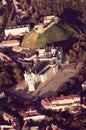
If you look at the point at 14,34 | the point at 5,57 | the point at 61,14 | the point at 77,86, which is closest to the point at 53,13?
the point at 61,14

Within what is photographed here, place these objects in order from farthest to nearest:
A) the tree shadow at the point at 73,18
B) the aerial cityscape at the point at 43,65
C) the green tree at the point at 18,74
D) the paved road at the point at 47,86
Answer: the tree shadow at the point at 73,18 → the green tree at the point at 18,74 → the paved road at the point at 47,86 → the aerial cityscape at the point at 43,65

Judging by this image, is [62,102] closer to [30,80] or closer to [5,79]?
[30,80]

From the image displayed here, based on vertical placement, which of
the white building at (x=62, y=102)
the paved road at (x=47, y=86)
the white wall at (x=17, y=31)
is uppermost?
the white building at (x=62, y=102)

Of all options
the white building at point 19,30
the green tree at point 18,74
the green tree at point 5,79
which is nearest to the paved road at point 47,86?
the green tree at point 18,74

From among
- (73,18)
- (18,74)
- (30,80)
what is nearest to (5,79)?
(18,74)

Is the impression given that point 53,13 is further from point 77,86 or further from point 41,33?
point 77,86

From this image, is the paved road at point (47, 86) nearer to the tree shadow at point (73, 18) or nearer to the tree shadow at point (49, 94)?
the tree shadow at point (49, 94)
